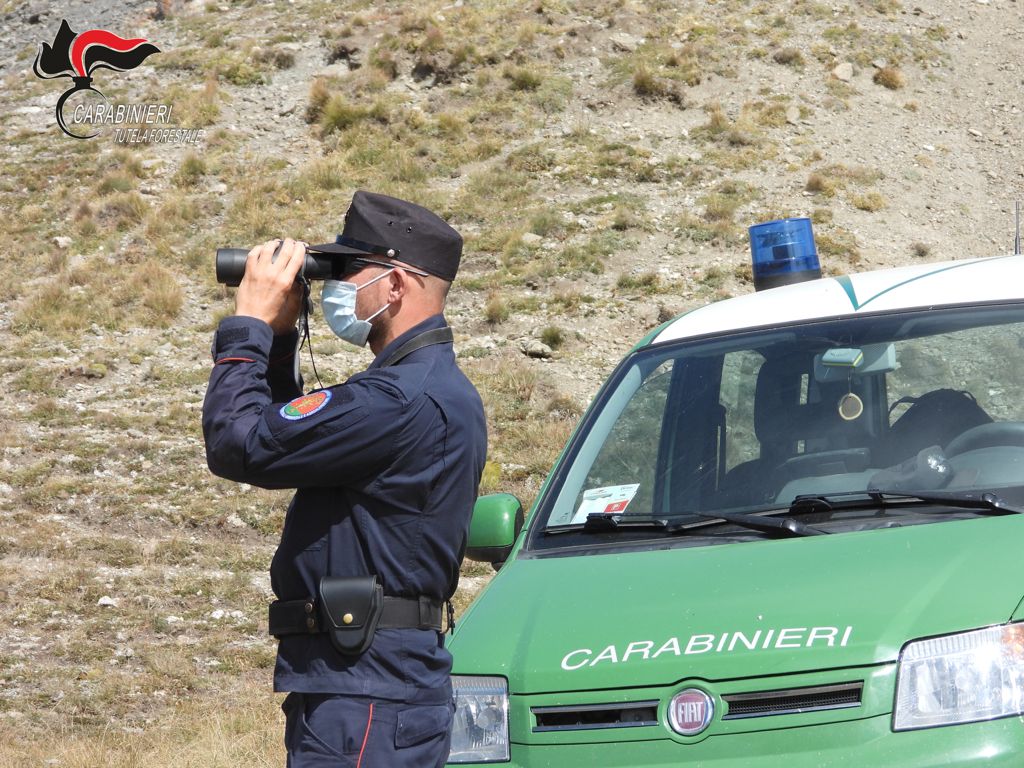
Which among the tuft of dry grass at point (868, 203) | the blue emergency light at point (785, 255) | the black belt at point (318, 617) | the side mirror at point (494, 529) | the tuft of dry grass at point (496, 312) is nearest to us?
the black belt at point (318, 617)

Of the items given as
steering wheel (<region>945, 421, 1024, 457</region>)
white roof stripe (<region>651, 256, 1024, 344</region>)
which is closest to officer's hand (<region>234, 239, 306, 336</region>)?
white roof stripe (<region>651, 256, 1024, 344</region>)

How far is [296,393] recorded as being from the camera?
313 cm

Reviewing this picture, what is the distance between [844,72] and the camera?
2209 centimetres

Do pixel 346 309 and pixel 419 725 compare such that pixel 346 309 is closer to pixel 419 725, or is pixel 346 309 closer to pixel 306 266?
pixel 306 266

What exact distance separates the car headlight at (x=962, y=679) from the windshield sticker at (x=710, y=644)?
0.16 m

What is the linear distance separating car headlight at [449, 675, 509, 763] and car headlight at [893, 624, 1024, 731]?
917mm

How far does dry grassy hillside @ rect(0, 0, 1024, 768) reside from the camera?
8023 mm

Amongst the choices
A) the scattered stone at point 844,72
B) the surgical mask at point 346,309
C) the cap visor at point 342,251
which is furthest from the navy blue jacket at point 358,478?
the scattered stone at point 844,72

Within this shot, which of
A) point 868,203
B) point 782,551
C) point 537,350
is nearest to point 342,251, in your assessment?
point 782,551

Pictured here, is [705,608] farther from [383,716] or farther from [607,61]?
[607,61]

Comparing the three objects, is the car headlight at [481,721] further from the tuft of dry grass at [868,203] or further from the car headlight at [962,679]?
the tuft of dry grass at [868,203]

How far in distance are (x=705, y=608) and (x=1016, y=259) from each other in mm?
2023

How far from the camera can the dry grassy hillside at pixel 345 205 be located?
26.3 feet

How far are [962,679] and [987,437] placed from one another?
3.90 feet
